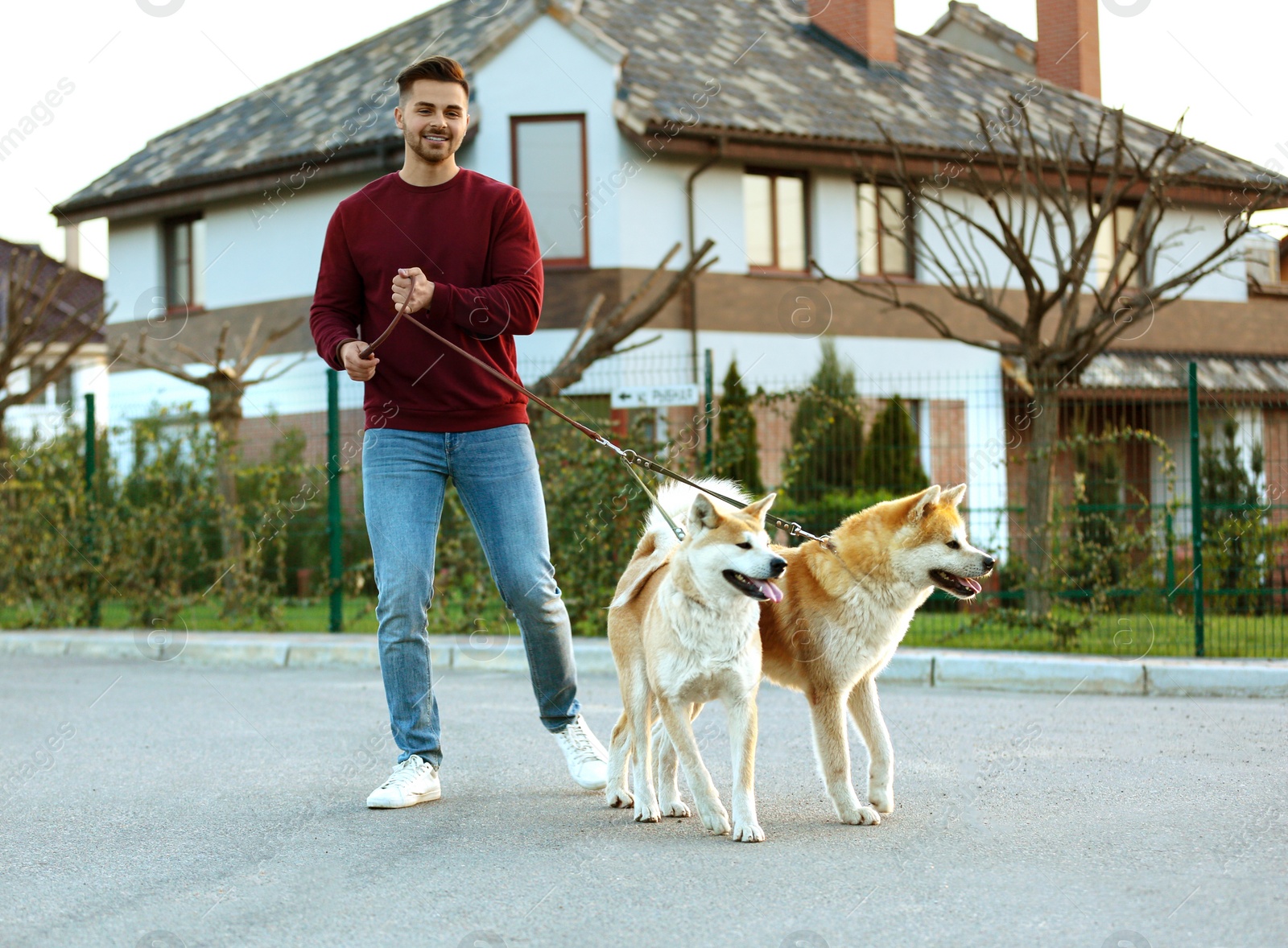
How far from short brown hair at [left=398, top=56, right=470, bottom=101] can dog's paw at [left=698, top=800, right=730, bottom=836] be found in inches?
108

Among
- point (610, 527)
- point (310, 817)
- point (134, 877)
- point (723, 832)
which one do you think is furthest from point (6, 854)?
point (610, 527)

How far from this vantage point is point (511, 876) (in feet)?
13.5

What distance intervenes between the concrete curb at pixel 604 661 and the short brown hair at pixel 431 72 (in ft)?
15.5

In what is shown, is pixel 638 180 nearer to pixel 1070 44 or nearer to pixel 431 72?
pixel 1070 44

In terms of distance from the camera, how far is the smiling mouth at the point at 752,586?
4.55 meters

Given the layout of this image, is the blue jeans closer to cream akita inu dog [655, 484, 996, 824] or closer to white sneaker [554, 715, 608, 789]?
white sneaker [554, 715, 608, 789]

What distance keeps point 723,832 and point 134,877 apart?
1.94 meters

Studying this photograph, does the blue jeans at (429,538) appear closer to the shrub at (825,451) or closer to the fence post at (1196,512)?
the shrub at (825,451)

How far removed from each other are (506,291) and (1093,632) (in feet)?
24.4

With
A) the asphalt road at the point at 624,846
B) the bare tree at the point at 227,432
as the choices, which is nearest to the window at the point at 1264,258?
the bare tree at the point at 227,432

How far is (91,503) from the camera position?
14031 millimetres

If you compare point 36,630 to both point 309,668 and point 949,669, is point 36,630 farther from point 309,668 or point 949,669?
point 949,669

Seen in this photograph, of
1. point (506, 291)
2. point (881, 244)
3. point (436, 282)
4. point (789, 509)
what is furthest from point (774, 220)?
point (436, 282)

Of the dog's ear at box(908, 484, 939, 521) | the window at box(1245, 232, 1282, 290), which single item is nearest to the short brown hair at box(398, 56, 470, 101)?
the dog's ear at box(908, 484, 939, 521)
